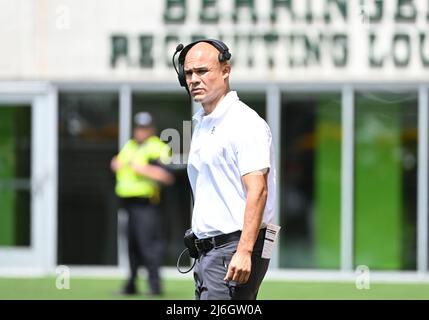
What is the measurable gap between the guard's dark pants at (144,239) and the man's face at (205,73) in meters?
5.87

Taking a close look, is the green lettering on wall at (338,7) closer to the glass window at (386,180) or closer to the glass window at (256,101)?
the glass window at (386,180)

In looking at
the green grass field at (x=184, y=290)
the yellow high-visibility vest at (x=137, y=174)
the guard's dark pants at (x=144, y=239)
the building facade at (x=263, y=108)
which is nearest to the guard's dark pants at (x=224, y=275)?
the green grass field at (x=184, y=290)

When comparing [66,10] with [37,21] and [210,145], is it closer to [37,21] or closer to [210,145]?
[37,21]

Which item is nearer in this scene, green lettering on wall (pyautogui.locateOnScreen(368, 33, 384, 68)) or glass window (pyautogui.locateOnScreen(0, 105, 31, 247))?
green lettering on wall (pyautogui.locateOnScreen(368, 33, 384, 68))

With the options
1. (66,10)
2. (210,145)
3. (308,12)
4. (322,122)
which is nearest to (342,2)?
(308,12)

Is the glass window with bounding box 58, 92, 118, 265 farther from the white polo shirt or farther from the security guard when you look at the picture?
the white polo shirt

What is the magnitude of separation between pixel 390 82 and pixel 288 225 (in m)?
2.13

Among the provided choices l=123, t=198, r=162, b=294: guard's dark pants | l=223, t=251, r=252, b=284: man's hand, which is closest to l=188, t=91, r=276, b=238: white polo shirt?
l=223, t=251, r=252, b=284: man's hand

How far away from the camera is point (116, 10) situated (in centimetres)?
1314

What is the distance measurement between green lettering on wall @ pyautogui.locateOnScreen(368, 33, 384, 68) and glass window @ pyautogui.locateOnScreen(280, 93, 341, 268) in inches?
26.1

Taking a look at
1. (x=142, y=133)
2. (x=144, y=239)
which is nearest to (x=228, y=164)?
(x=144, y=239)

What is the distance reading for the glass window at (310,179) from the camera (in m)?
13.2

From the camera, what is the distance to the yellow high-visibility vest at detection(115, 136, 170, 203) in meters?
11.5

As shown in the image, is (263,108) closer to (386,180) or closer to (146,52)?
(146,52)
